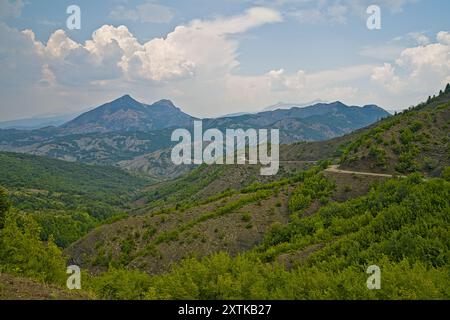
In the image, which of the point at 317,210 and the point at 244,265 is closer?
the point at 244,265

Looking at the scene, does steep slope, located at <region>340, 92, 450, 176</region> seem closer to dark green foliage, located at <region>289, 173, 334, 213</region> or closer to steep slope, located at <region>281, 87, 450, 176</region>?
steep slope, located at <region>281, 87, 450, 176</region>

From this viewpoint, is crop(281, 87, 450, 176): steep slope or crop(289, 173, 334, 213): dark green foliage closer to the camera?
crop(281, 87, 450, 176): steep slope

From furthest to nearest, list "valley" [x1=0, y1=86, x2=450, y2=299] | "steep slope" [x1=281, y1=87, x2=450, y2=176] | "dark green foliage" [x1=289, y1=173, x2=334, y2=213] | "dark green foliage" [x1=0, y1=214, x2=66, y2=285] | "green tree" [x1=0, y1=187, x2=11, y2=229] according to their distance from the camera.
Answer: "dark green foliage" [x1=289, y1=173, x2=334, y2=213] → "steep slope" [x1=281, y1=87, x2=450, y2=176] → "green tree" [x1=0, y1=187, x2=11, y2=229] → "dark green foliage" [x1=0, y1=214, x2=66, y2=285] → "valley" [x1=0, y1=86, x2=450, y2=299]

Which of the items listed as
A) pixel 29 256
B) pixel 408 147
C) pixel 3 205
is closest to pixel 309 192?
pixel 408 147

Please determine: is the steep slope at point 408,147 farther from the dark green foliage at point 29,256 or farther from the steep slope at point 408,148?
the dark green foliage at point 29,256

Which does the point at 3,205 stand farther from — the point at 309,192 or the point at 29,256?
the point at 309,192

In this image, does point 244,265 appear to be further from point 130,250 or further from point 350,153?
point 350,153

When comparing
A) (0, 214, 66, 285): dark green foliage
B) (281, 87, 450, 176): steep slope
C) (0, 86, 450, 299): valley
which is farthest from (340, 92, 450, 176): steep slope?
(0, 214, 66, 285): dark green foliage

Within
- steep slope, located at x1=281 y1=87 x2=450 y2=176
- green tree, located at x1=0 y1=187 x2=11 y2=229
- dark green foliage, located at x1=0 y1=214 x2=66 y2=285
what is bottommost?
dark green foliage, located at x1=0 y1=214 x2=66 y2=285

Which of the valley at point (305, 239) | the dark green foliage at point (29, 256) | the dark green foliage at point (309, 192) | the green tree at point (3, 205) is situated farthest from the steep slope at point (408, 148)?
the green tree at point (3, 205)

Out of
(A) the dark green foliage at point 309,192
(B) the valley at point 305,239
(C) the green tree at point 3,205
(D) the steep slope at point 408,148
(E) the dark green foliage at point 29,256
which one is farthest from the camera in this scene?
(A) the dark green foliage at point 309,192
